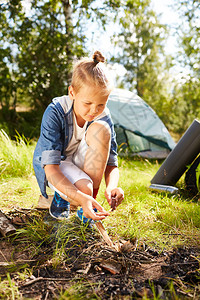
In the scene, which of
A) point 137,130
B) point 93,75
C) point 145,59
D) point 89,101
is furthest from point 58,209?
point 145,59

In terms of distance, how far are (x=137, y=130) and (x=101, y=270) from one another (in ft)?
12.1

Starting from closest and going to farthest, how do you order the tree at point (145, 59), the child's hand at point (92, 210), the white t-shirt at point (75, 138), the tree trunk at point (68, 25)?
the child's hand at point (92, 210) < the white t-shirt at point (75, 138) < the tree trunk at point (68, 25) < the tree at point (145, 59)

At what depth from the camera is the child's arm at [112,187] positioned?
1666 millimetres

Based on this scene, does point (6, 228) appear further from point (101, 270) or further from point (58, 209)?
point (101, 270)

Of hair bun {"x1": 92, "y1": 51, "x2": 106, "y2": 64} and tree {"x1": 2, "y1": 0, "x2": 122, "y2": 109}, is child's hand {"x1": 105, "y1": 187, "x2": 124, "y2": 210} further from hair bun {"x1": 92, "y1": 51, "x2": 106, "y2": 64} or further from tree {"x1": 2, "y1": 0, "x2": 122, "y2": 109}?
tree {"x1": 2, "y1": 0, "x2": 122, "y2": 109}

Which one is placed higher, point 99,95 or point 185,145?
point 99,95

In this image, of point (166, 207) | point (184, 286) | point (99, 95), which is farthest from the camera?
point (166, 207)

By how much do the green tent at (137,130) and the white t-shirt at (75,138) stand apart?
290 cm

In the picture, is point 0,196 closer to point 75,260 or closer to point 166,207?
point 75,260

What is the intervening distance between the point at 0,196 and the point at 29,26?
4.53m

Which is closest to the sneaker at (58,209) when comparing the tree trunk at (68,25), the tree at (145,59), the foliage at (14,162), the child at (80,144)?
the child at (80,144)

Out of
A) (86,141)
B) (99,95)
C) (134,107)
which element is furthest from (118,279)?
(134,107)

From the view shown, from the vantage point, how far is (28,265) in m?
1.44

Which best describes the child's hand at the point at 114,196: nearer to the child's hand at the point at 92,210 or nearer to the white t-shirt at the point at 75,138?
the child's hand at the point at 92,210
